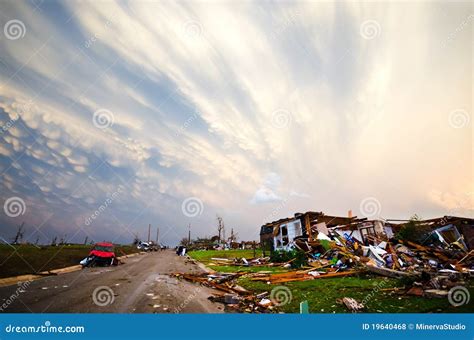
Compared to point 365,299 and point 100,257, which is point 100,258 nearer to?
point 100,257

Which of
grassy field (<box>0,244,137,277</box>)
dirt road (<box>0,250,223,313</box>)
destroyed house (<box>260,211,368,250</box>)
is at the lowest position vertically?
dirt road (<box>0,250,223,313</box>)

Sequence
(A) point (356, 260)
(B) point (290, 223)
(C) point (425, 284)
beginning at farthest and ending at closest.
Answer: (B) point (290, 223), (A) point (356, 260), (C) point (425, 284)

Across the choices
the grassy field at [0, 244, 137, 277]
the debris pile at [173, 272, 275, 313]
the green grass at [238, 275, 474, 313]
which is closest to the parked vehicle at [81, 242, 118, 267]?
the grassy field at [0, 244, 137, 277]

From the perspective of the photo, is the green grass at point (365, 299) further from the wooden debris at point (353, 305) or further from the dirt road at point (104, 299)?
the dirt road at point (104, 299)

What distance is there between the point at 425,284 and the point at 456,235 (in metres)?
13.7

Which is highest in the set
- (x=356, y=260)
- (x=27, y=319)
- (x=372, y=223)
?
(x=372, y=223)

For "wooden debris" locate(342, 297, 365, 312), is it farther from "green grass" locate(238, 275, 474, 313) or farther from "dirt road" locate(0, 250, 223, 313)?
"dirt road" locate(0, 250, 223, 313)

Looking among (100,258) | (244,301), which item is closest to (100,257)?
(100,258)

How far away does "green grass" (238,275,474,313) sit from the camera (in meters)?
5.43

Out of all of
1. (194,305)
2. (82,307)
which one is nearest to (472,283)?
(194,305)

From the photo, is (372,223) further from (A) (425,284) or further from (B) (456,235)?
(A) (425,284)

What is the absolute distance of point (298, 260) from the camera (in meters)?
14.2

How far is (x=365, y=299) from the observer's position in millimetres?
6285

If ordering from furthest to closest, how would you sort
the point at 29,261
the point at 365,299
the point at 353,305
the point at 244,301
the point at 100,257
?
1. the point at 100,257
2. the point at 29,261
3. the point at 244,301
4. the point at 365,299
5. the point at 353,305
